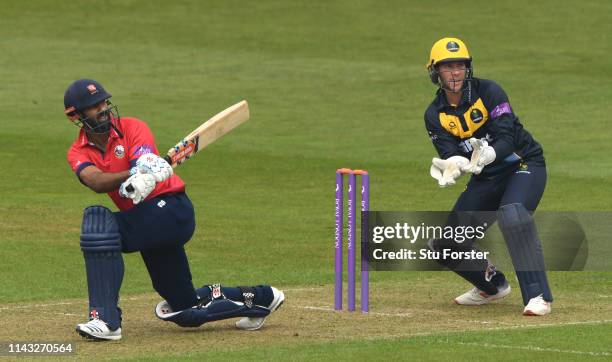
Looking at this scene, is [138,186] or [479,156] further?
[479,156]

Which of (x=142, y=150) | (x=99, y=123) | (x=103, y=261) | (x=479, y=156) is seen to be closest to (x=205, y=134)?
(x=142, y=150)

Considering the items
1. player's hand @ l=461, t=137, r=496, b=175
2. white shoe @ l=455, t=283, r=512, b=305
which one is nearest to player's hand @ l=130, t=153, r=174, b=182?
player's hand @ l=461, t=137, r=496, b=175

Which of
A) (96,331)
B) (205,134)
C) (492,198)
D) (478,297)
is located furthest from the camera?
(478,297)

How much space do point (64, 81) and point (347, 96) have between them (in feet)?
17.9

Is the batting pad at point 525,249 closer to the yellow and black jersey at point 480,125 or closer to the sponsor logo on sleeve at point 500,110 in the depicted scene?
the yellow and black jersey at point 480,125

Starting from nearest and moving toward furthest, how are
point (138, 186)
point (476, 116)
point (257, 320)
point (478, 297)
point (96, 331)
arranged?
1. point (138, 186)
2. point (96, 331)
3. point (257, 320)
4. point (476, 116)
5. point (478, 297)

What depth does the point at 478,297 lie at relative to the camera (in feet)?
38.8

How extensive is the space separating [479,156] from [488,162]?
8 cm

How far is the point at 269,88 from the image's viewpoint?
2827 centimetres

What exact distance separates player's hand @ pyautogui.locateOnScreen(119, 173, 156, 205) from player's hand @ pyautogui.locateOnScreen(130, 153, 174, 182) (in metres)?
0.04

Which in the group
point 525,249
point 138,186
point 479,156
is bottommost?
point 525,249

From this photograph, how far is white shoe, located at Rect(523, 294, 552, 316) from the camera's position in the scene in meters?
10.9

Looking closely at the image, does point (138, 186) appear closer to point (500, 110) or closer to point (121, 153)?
point (121, 153)

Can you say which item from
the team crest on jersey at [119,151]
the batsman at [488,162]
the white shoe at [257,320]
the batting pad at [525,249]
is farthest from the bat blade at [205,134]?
the batting pad at [525,249]
